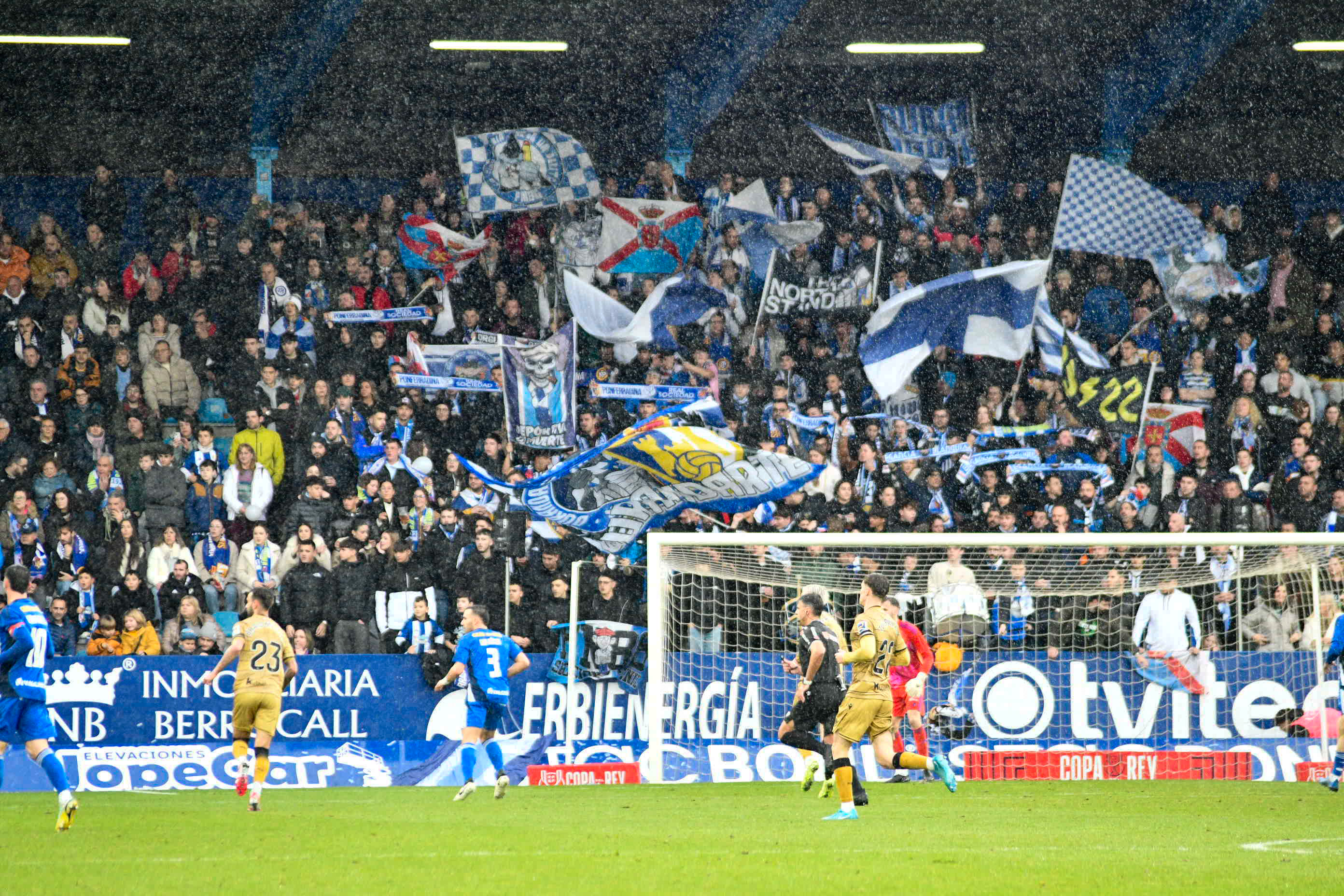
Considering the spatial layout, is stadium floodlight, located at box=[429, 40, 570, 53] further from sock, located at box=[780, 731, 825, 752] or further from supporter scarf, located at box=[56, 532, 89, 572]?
sock, located at box=[780, 731, 825, 752]

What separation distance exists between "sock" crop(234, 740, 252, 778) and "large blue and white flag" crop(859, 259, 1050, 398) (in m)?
10.1

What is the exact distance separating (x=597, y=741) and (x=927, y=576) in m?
3.53

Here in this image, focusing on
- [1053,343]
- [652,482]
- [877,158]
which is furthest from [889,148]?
[652,482]

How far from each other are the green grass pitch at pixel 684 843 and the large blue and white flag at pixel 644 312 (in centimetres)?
813

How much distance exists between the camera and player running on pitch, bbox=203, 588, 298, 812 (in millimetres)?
12109

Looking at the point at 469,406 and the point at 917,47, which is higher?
the point at 917,47

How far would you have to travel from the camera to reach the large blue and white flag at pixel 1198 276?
21.2m

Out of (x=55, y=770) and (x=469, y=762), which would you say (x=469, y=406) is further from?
(x=55, y=770)

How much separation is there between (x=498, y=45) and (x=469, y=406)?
604 centimetres

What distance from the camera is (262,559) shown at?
56.4 feet

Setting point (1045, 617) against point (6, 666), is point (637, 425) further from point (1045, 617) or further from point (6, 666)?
point (6, 666)

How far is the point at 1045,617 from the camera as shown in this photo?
633 inches

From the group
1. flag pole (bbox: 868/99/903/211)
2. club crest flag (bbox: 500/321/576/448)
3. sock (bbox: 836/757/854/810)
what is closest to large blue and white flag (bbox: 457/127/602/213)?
club crest flag (bbox: 500/321/576/448)

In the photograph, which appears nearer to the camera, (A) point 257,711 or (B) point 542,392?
(A) point 257,711
